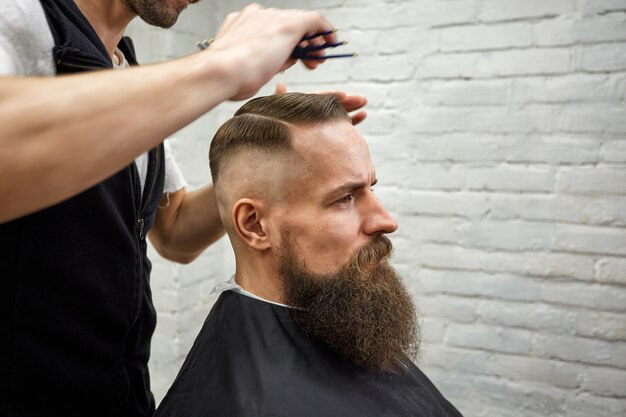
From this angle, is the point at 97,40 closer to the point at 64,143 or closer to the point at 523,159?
the point at 64,143

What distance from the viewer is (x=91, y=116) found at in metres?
0.72

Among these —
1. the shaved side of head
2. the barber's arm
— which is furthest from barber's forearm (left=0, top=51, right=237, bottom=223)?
the shaved side of head

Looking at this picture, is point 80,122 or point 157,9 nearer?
point 80,122

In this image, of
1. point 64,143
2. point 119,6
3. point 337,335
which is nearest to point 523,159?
point 337,335

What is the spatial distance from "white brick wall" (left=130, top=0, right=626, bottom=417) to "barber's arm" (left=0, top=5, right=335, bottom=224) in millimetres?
1532

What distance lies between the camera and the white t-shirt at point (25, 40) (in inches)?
41.0

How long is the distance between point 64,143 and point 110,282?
0.64 m

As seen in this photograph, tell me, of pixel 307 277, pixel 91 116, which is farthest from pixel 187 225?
pixel 91 116

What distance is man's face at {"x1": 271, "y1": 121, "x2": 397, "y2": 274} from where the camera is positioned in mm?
1307

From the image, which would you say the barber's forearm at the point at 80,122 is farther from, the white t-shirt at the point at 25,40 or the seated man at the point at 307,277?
the seated man at the point at 307,277

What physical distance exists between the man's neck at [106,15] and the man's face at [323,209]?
484mm

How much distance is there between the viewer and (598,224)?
2094 mm

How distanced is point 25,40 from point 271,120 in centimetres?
54

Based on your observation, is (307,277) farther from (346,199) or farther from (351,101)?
(351,101)
